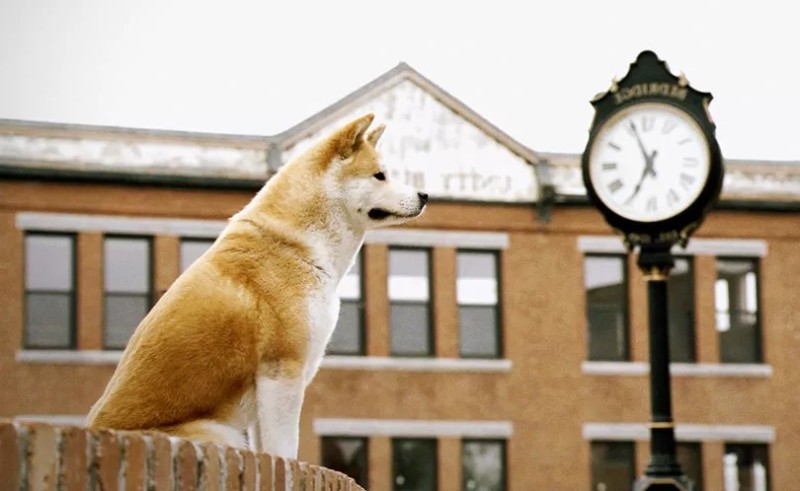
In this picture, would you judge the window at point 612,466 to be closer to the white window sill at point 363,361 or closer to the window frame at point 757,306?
the white window sill at point 363,361

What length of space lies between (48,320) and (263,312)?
78.4 ft

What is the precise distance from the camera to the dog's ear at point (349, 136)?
522cm

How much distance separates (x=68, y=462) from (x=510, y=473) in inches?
1062

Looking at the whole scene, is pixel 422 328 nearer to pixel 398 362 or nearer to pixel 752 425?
pixel 398 362

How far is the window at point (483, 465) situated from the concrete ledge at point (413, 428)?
0.75 ft

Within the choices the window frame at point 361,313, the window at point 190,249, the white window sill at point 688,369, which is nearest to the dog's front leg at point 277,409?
the window at point 190,249

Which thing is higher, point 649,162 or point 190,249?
point 190,249

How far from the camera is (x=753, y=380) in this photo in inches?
1236

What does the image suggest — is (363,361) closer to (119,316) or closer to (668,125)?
(119,316)

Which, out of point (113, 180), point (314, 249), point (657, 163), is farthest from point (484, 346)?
point (314, 249)

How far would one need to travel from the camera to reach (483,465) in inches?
1169

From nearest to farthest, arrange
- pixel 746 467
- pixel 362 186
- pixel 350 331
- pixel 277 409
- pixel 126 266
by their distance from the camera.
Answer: pixel 277 409, pixel 362 186, pixel 126 266, pixel 350 331, pixel 746 467

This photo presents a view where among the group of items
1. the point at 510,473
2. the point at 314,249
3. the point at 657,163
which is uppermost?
the point at 657,163

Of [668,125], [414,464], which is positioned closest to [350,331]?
[414,464]
